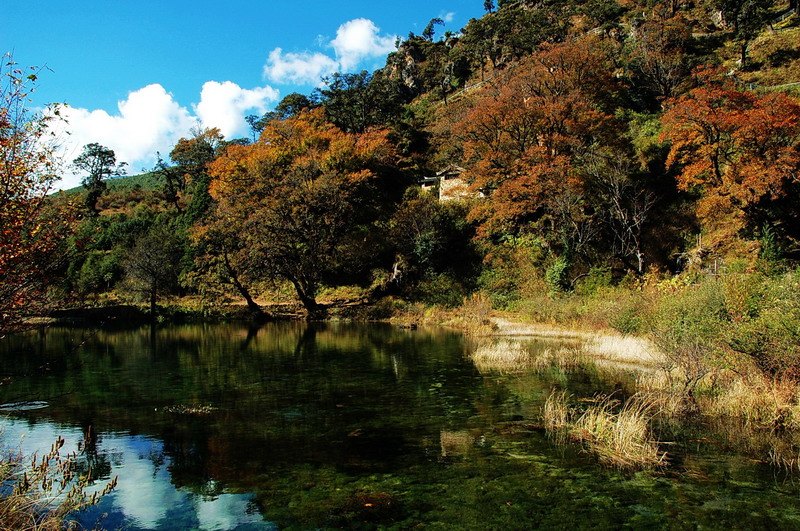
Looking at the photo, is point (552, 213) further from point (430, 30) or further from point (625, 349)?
point (430, 30)

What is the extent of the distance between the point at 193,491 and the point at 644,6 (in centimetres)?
9867

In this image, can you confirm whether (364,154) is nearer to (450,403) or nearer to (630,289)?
(630,289)

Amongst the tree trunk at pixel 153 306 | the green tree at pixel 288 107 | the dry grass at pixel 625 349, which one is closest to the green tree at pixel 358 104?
the green tree at pixel 288 107

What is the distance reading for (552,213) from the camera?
150 ft

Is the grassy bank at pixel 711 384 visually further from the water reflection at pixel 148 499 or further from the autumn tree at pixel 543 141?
the autumn tree at pixel 543 141

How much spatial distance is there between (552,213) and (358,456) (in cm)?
3789

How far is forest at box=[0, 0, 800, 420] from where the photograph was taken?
2655 cm

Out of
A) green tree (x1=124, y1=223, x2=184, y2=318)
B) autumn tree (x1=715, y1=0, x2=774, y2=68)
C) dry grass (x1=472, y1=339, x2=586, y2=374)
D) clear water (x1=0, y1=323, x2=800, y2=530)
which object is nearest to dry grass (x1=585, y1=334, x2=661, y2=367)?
dry grass (x1=472, y1=339, x2=586, y2=374)

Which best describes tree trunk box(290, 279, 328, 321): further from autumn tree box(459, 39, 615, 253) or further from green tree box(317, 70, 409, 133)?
green tree box(317, 70, 409, 133)

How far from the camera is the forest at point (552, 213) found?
26.6 m

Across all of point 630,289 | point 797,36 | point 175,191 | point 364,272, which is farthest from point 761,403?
point 175,191

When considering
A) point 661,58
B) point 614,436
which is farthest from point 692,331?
point 661,58

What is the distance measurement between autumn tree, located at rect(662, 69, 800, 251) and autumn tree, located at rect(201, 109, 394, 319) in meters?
28.0

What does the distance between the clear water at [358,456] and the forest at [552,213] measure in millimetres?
4174
